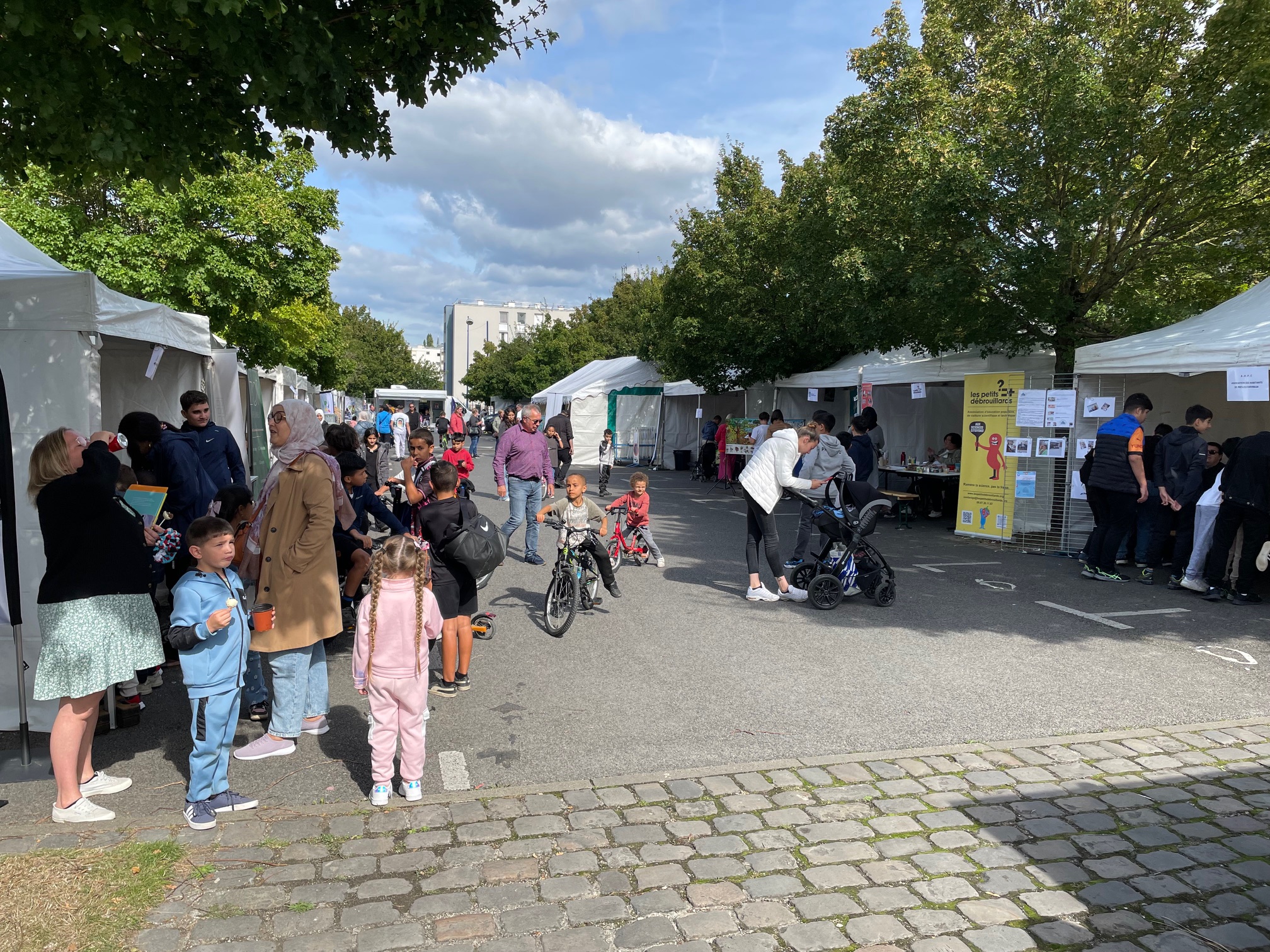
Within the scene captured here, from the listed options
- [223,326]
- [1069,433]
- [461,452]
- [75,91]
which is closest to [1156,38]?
[1069,433]

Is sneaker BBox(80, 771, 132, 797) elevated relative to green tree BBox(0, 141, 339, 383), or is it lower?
lower

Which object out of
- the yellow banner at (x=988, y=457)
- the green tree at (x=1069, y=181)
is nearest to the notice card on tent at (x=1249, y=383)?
the green tree at (x=1069, y=181)

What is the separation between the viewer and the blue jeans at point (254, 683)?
4992 millimetres

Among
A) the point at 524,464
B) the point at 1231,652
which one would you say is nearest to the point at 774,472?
the point at 524,464

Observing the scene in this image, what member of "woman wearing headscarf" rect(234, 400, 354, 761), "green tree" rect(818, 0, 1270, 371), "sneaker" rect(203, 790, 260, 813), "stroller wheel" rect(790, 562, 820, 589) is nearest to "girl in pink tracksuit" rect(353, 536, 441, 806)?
"woman wearing headscarf" rect(234, 400, 354, 761)

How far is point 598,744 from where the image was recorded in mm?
4707

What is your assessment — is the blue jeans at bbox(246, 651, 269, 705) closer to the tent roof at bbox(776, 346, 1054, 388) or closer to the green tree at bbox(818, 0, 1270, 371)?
the green tree at bbox(818, 0, 1270, 371)

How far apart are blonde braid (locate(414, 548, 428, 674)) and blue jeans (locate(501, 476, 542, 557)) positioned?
5554 millimetres

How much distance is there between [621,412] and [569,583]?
20386 mm

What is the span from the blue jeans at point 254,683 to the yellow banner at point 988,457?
10245mm

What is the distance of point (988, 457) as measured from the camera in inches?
478

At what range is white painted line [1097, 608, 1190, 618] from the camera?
25.8 ft

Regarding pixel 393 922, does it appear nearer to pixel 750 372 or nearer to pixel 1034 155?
pixel 1034 155

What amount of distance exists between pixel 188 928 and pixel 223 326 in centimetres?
1537
